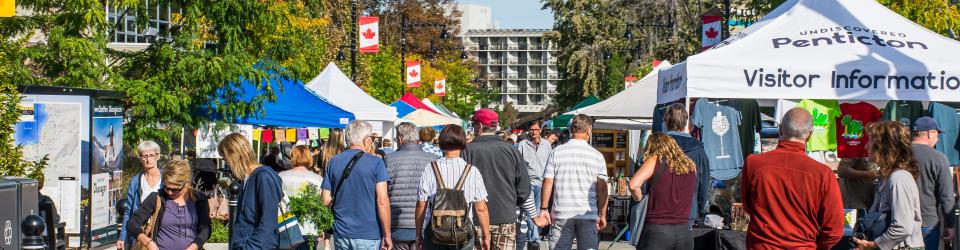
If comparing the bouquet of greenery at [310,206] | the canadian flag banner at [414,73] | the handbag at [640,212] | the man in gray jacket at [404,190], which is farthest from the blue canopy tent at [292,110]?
the canadian flag banner at [414,73]

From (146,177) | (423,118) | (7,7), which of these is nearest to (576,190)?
(146,177)

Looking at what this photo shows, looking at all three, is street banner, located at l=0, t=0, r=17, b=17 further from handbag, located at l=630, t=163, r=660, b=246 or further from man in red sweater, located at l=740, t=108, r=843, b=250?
man in red sweater, located at l=740, t=108, r=843, b=250

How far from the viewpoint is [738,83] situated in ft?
38.5

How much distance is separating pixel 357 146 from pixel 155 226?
1664mm

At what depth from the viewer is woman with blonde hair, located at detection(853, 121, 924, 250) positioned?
7.50m

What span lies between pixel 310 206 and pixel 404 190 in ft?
4.47

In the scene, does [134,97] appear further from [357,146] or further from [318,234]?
[357,146]

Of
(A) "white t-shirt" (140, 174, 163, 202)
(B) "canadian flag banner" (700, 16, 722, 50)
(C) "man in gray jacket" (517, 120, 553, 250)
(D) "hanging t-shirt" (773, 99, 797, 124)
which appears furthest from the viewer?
(B) "canadian flag banner" (700, 16, 722, 50)

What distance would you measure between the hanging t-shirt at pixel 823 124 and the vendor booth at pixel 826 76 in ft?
0.04

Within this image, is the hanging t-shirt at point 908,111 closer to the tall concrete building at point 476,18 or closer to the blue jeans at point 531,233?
the blue jeans at point 531,233

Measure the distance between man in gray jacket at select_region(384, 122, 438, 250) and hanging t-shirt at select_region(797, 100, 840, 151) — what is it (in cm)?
444

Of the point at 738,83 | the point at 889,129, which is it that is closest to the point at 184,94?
the point at 738,83

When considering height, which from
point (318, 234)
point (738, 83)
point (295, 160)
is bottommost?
point (318, 234)

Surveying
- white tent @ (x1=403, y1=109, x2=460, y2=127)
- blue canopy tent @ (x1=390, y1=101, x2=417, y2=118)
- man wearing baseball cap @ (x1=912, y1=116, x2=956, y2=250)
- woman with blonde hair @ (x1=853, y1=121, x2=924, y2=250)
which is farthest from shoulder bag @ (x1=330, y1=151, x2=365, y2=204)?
blue canopy tent @ (x1=390, y1=101, x2=417, y2=118)
